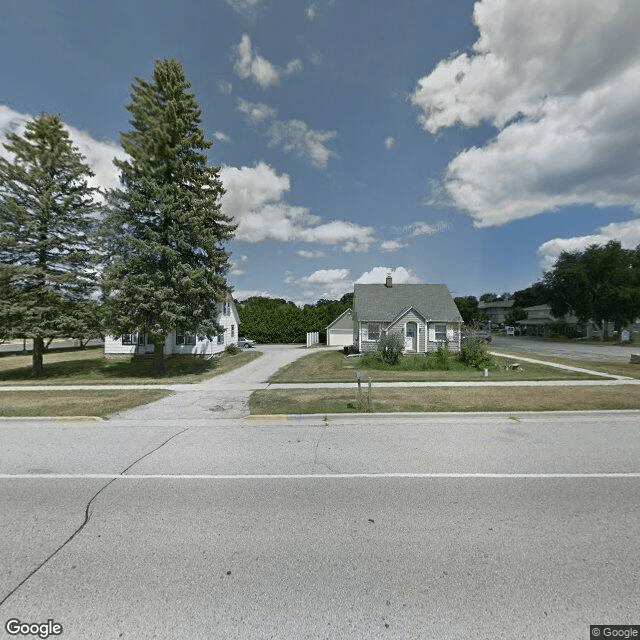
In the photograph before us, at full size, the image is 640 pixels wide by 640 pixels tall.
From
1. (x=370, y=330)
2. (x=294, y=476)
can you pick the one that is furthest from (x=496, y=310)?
(x=294, y=476)

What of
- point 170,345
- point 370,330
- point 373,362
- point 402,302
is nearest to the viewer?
point 373,362

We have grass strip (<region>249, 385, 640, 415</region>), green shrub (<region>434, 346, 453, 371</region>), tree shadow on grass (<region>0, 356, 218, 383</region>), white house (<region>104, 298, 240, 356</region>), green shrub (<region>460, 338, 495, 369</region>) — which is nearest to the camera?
grass strip (<region>249, 385, 640, 415</region>)

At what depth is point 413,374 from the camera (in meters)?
14.8

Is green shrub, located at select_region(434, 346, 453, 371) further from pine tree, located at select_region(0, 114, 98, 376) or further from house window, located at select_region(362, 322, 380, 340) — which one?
pine tree, located at select_region(0, 114, 98, 376)

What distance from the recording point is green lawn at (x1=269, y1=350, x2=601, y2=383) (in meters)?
13.1

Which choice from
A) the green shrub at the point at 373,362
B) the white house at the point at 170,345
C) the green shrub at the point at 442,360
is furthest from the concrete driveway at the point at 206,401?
the white house at the point at 170,345

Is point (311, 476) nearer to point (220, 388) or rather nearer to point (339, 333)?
point (220, 388)

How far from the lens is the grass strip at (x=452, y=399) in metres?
8.51

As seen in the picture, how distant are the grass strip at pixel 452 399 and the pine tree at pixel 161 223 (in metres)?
6.25

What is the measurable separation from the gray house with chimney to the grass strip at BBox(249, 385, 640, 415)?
11.6 metres

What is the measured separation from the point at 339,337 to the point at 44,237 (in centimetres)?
2685

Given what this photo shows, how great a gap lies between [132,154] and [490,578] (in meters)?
18.3

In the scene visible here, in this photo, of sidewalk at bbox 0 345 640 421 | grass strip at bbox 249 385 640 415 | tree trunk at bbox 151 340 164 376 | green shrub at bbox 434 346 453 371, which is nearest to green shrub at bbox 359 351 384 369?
green shrub at bbox 434 346 453 371

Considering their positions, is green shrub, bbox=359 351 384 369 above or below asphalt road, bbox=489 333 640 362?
above
